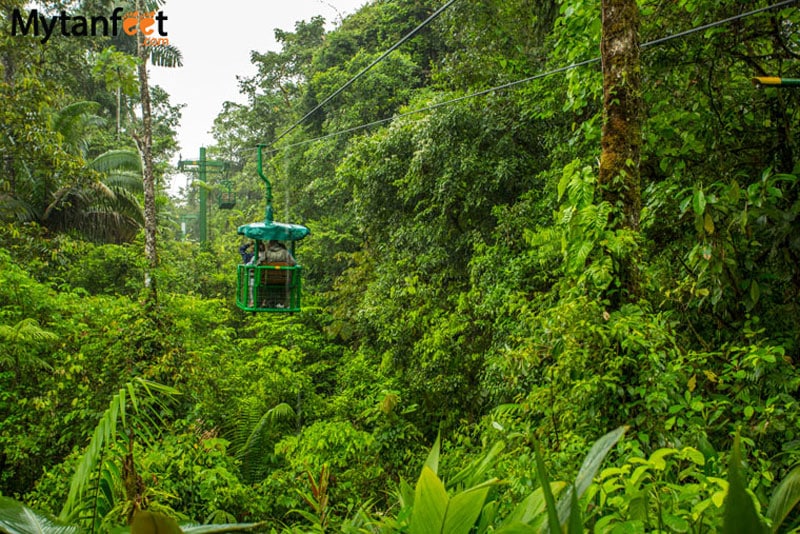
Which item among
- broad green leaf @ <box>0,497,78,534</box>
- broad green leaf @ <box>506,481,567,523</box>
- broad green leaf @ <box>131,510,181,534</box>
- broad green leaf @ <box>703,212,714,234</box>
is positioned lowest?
broad green leaf @ <box>506,481,567,523</box>

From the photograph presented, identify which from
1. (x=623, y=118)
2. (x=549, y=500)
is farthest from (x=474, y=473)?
(x=623, y=118)

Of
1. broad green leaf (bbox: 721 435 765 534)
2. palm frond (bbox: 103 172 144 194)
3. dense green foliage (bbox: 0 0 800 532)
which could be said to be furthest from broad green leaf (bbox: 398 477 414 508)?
palm frond (bbox: 103 172 144 194)

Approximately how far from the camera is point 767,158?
3723 millimetres

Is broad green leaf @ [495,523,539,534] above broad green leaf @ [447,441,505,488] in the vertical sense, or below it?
above

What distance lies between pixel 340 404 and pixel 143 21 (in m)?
7.69

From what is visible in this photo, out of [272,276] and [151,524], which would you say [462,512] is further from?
[272,276]

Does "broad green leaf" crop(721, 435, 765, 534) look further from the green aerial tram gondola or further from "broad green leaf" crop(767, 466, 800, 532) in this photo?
the green aerial tram gondola

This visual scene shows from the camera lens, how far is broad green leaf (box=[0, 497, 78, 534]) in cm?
126

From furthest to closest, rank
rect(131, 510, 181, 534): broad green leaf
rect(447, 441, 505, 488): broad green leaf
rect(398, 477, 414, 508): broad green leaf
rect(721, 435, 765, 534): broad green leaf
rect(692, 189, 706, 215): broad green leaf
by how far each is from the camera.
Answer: rect(692, 189, 706, 215): broad green leaf
rect(447, 441, 505, 488): broad green leaf
rect(398, 477, 414, 508): broad green leaf
rect(131, 510, 181, 534): broad green leaf
rect(721, 435, 765, 534): broad green leaf

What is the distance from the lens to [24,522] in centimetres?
131

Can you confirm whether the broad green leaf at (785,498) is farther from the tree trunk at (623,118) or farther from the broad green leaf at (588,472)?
the tree trunk at (623,118)

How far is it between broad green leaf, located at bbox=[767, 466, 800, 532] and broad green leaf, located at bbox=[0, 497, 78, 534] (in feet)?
5.66

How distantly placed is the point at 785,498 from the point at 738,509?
2.13 feet

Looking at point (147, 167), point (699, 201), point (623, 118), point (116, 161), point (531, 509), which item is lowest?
point (531, 509)
